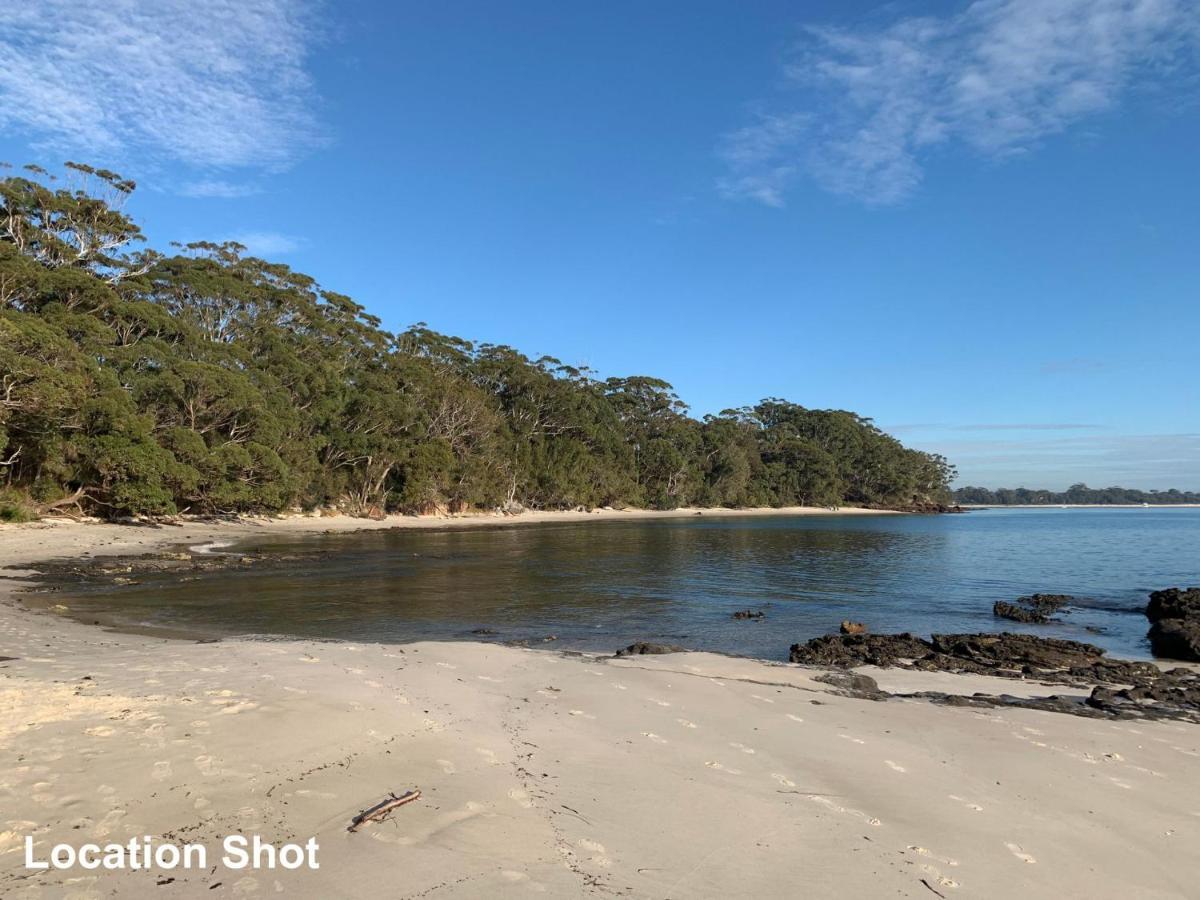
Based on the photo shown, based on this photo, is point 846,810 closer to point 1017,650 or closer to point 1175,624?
point 1017,650

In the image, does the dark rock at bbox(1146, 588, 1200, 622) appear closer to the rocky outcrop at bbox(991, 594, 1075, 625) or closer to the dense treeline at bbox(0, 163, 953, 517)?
the rocky outcrop at bbox(991, 594, 1075, 625)

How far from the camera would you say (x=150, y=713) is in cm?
623

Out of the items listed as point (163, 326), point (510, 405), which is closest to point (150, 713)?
point (163, 326)

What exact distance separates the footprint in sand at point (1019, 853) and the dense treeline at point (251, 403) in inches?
1278

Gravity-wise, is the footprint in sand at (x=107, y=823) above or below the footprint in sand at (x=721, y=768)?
above

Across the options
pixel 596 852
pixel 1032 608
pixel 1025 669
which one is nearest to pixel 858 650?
pixel 1025 669

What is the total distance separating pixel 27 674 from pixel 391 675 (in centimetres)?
421

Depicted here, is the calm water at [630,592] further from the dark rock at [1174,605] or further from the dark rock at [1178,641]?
the dark rock at [1174,605]

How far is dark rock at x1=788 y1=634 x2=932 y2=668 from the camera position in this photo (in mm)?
12352

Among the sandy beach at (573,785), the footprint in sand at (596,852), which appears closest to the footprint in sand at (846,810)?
the sandy beach at (573,785)

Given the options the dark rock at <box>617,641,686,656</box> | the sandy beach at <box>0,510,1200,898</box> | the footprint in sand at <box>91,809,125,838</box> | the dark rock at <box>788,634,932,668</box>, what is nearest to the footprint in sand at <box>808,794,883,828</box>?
the sandy beach at <box>0,510,1200,898</box>

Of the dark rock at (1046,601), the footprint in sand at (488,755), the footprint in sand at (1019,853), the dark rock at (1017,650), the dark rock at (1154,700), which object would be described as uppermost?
the footprint in sand at (488,755)

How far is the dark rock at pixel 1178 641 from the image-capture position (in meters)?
13.2

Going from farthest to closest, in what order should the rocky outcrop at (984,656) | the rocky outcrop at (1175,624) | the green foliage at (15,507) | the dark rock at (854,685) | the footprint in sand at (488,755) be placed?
the green foliage at (15,507), the rocky outcrop at (1175,624), the rocky outcrop at (984,656), the dark rock at (854,685), the footprint in sand at (488,755)
